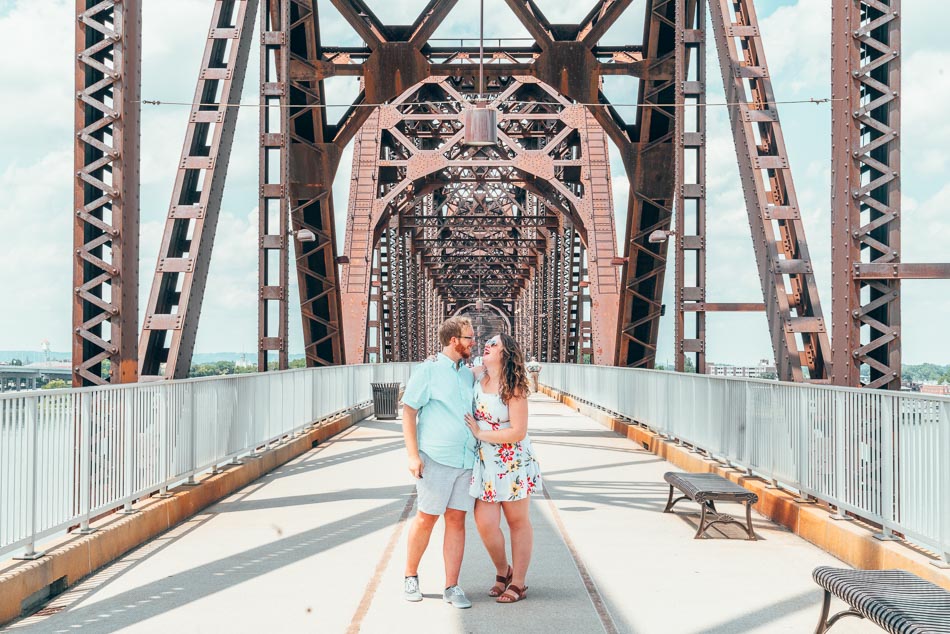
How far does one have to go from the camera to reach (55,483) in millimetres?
7355

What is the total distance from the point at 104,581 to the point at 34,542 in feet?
2.05

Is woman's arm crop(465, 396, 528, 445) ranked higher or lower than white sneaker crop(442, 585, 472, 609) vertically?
higher

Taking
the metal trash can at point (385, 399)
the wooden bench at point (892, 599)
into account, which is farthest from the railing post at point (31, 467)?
the metal trash can at point (385, 399)

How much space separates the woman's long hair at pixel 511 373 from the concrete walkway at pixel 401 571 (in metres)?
1.33

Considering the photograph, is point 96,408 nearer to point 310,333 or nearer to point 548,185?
point 310,333

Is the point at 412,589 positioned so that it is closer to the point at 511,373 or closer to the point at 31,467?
the point at 511,373

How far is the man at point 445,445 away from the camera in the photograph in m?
6.59

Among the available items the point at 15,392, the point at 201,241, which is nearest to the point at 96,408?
the point at 15,392

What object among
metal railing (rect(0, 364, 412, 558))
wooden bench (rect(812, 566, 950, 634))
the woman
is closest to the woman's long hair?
the woman

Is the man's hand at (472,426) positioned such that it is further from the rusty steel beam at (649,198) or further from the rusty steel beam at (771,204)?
the rusty steel beam at (649,198)

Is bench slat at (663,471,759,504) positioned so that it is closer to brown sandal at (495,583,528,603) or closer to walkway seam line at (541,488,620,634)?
walkway seam line at (541,488,620,634)

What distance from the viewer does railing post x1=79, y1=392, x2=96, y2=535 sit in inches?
310

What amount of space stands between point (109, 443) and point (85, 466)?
0.57m

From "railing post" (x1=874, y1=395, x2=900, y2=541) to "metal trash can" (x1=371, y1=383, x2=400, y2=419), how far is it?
17.6 m
